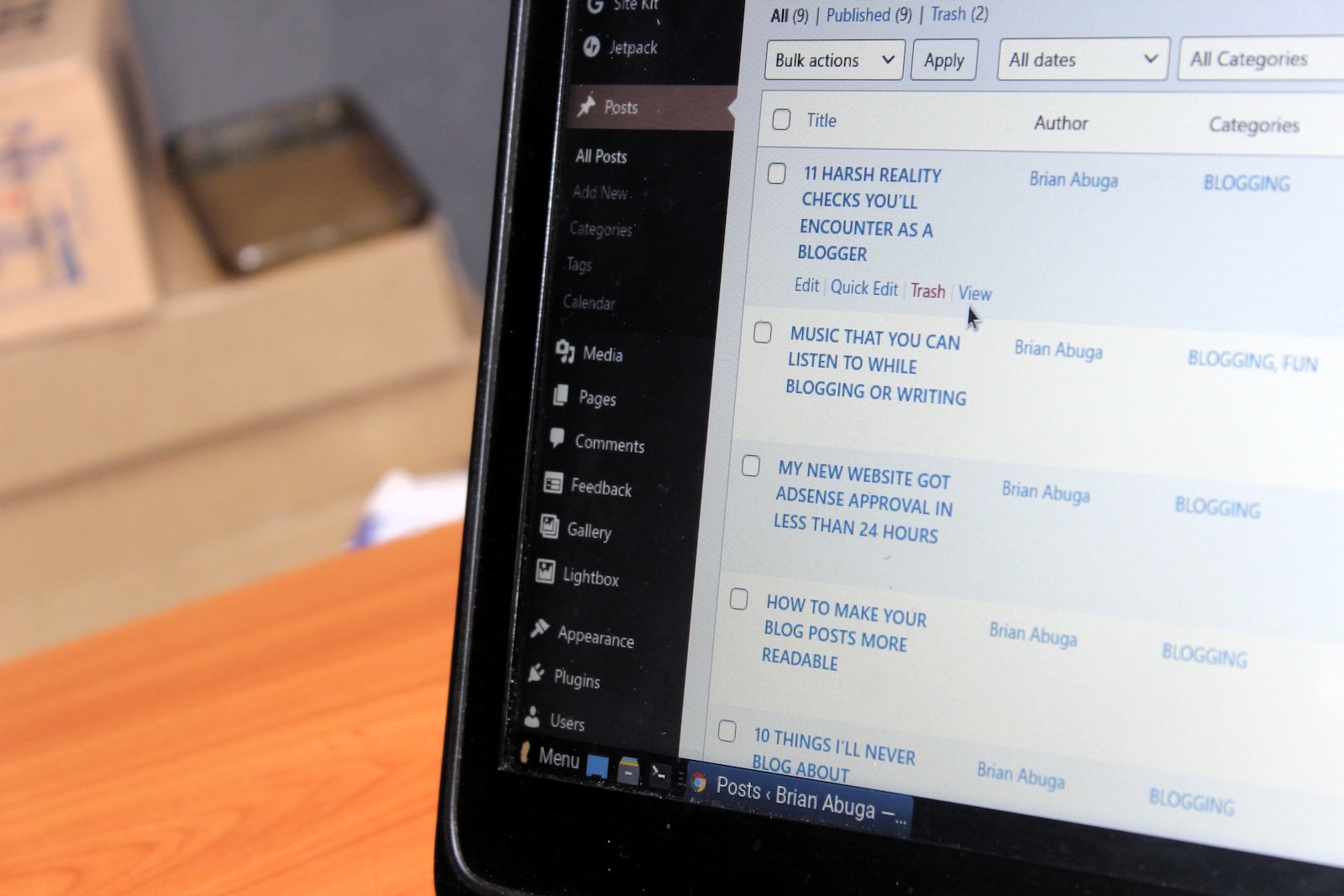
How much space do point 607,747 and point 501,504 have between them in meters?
0.07

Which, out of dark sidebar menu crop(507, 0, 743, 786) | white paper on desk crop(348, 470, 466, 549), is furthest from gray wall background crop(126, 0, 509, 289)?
dark sidebar menu crop(507, 0, 743, 786)

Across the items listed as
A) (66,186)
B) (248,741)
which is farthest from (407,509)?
(66,186)

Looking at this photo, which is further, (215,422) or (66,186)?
(215,422)

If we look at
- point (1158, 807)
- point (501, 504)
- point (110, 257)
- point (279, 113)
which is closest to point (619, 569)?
point (501, 504)

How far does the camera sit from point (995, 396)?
257 mm

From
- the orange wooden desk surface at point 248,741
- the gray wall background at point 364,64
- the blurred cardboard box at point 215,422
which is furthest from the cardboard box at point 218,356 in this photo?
the orange wooden desk surface at point 248,741

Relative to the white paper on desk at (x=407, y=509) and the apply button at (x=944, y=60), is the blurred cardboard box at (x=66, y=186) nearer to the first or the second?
the white paper on desk at (x=407, y=509)

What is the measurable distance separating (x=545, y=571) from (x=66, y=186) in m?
0.78

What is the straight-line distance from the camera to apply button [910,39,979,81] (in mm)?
260

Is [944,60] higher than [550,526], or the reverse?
[944,60]

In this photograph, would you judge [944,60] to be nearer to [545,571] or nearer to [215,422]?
[545,571]

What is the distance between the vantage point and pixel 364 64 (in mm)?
1205

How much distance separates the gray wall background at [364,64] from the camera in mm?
1146

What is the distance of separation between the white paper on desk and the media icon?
318 mm
